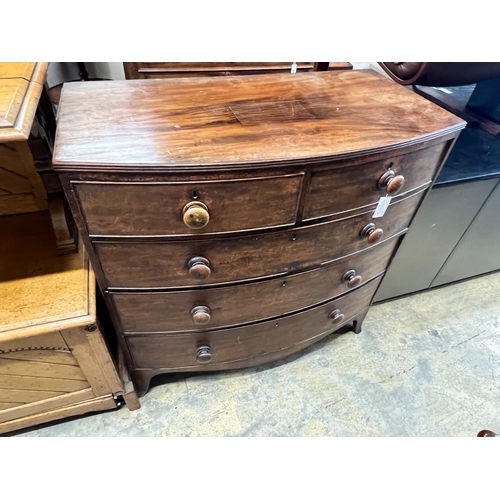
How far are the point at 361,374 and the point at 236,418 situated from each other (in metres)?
0.55

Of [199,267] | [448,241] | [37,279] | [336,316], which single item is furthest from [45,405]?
[448,241]

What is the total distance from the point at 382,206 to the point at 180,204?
1.75 feet

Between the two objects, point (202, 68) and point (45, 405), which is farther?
point (202, 68)

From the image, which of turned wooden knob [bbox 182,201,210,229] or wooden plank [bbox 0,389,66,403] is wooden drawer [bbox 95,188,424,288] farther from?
wooden plank [bbox 0,389,66,403]

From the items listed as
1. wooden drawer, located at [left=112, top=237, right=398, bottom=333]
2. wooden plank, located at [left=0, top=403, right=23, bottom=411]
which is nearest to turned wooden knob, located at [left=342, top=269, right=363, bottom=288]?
wooden drawer, located at [left=112, top=237, right=398, bottom=333]

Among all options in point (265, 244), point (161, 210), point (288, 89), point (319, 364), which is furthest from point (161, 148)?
point (319, 364)

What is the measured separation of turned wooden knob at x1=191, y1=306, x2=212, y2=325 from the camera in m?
0.90

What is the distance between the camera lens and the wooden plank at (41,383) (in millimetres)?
955

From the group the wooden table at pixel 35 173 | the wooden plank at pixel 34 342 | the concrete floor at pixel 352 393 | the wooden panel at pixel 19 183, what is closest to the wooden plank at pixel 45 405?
the concrete floor at pixel 352 393

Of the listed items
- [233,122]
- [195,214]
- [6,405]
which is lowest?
[6,405]

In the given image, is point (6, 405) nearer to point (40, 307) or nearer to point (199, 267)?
point (40, 307)

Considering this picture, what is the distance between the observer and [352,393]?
1.35 metres

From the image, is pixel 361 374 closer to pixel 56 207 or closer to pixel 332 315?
pixel 332 315

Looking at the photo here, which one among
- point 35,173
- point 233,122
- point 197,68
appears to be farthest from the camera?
point 197,68
